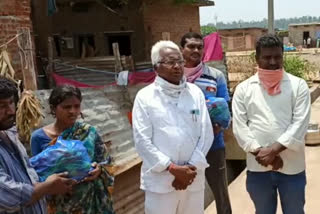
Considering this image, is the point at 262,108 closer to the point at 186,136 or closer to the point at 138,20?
the point at 186,136

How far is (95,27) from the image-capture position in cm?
1128

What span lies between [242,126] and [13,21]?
4085 mm

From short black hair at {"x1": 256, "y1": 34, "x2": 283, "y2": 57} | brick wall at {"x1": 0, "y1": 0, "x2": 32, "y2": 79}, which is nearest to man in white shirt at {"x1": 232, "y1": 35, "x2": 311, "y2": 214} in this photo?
short black hair at {"x1": 256, "y1": 34, "x2": 283, "y2": 57}

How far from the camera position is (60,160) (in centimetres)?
227

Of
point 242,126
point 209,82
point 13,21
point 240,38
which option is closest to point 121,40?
point 13,21

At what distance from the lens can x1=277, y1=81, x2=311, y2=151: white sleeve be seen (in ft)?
8.41

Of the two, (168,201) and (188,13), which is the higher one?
(188,13)

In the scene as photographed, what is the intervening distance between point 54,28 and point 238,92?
30.0ft

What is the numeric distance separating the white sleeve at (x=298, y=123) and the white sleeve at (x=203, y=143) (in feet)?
1.45

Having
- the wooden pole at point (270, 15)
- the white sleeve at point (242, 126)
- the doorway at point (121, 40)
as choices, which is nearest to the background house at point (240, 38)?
the doorway at point (121, 40)

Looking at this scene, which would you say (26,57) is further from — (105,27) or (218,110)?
(105,27)

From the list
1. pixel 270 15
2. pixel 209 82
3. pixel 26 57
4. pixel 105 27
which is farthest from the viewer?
pixel 105 27

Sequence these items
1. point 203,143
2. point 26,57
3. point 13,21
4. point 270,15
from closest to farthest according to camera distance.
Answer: point 203,143
point 26,57
point 13,21
point 270,15

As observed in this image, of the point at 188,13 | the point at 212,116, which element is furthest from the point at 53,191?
the point at 188,13
